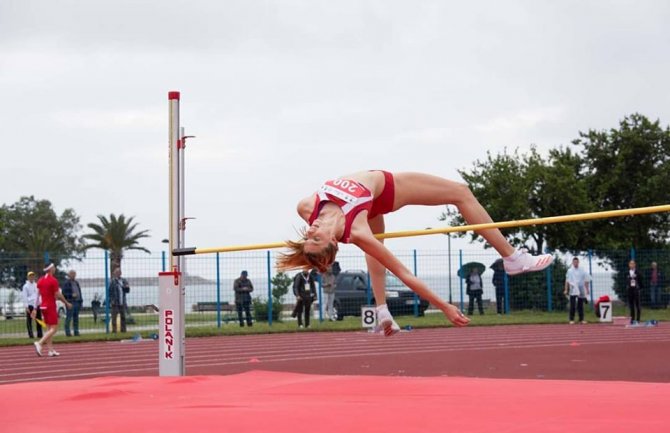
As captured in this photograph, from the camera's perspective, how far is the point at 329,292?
2009cm

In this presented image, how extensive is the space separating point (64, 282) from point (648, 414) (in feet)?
48.4

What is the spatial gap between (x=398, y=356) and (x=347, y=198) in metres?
6.77

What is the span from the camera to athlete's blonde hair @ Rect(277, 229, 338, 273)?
5.36m

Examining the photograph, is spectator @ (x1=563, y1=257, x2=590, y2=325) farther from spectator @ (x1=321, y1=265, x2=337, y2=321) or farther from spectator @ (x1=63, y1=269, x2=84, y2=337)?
spectator @ (x1=63, y1=269, x2=84, y2=337)

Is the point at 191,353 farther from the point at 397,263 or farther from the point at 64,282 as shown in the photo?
the point at 397,263

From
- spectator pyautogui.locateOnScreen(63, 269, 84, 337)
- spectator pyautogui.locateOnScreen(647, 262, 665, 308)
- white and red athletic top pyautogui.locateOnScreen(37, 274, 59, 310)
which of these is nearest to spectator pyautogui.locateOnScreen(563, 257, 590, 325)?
spectator pyautogui.locateOnScreen(647, 262, 665, 308)

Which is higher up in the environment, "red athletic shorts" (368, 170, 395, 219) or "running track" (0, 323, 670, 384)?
"red athletic shorts" (368, 170, 395, 219)

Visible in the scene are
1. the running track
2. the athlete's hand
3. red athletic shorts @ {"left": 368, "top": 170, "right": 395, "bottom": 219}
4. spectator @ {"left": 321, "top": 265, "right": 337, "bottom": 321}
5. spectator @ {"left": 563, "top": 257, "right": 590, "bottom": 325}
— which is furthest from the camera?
spectator @ {"left": 321, "top": 265, "right": 337, "bottom": 321}

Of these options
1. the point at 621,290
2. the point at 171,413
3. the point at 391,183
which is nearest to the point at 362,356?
the point at 391,183

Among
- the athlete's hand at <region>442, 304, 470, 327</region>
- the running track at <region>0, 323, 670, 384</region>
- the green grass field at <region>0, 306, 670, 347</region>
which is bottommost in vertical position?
the running track at <region>0, 323, 670, 384</region>

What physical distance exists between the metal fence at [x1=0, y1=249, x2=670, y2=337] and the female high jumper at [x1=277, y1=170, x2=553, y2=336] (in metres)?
10.1

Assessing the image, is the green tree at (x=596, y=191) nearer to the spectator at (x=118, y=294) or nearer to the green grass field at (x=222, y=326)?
the green grass field at (x=222, y=326)

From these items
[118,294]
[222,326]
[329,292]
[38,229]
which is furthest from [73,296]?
[38,229]

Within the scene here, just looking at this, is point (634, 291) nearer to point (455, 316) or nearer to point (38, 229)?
point (455, 316)
